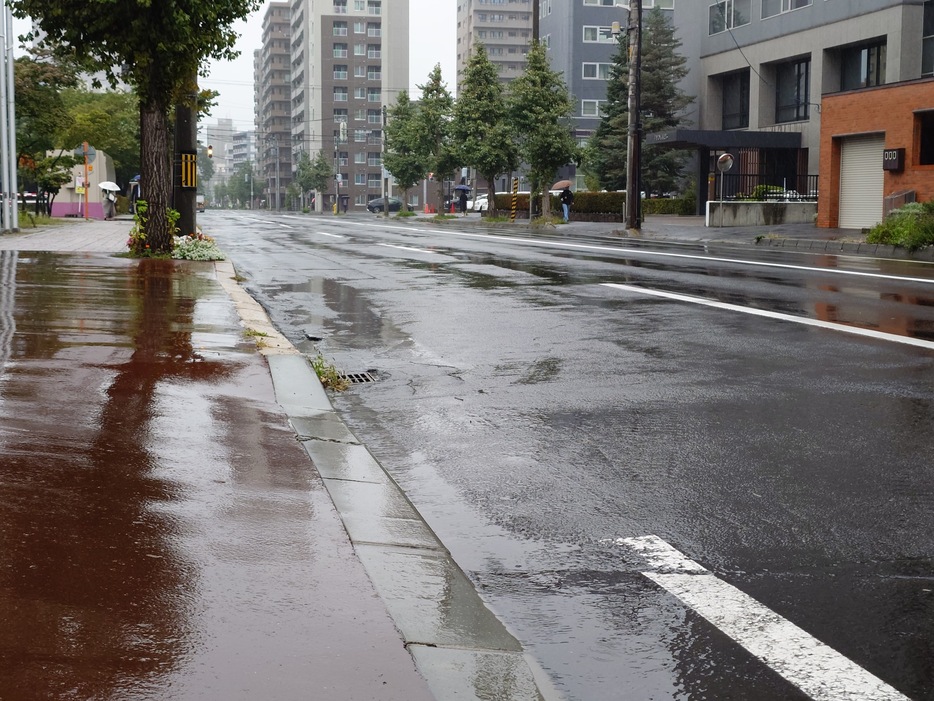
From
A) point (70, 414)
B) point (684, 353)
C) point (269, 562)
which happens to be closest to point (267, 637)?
point (269, 562)

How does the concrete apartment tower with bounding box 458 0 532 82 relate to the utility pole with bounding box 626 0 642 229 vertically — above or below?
above

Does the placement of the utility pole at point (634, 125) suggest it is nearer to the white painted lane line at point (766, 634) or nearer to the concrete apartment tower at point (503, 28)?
the white painted lane line at point (766, 634)

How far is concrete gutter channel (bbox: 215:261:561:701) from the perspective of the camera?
9.97 feet

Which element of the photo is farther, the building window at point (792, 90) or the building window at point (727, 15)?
the building window at point (727, 15)

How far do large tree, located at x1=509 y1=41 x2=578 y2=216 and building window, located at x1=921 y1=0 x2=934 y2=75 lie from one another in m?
15.2

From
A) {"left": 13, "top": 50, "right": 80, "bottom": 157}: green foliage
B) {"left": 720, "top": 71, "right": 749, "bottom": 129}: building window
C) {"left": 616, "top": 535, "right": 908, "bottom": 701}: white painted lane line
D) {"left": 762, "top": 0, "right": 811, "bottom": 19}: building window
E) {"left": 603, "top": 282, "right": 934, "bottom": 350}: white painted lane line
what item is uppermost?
{"left": 762, "top": 0, "right": 811, "bottom": 19}: building window

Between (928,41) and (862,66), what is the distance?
3.82 metres

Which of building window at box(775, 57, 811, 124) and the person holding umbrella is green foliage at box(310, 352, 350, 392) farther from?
the person holding umbrella

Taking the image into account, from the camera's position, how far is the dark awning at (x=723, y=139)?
4419cm

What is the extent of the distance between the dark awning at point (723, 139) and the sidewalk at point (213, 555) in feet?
127

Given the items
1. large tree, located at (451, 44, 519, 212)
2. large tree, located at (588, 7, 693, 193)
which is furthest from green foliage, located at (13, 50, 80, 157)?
large tree, located at (588, 7, 693, 193)

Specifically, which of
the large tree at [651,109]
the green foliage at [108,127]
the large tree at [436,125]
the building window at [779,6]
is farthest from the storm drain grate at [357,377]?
the large tree at [436,125]

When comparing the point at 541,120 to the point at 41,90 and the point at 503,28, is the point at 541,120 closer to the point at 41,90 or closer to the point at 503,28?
the point at 41,90

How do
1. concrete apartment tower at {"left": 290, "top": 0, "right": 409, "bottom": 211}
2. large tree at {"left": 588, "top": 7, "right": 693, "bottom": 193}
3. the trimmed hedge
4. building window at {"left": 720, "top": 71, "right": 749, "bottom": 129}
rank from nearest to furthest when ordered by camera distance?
the trimmed hedge → building window at {"left": 720, "top": 71, "right": 749, "bottom": 129} → large tree at {"left": 588, "top": 7, "right": 693, "bottom": 193} → concrete apartment tower at {"left": 290, "top": 0, "right": 409, "bottom": 211}
